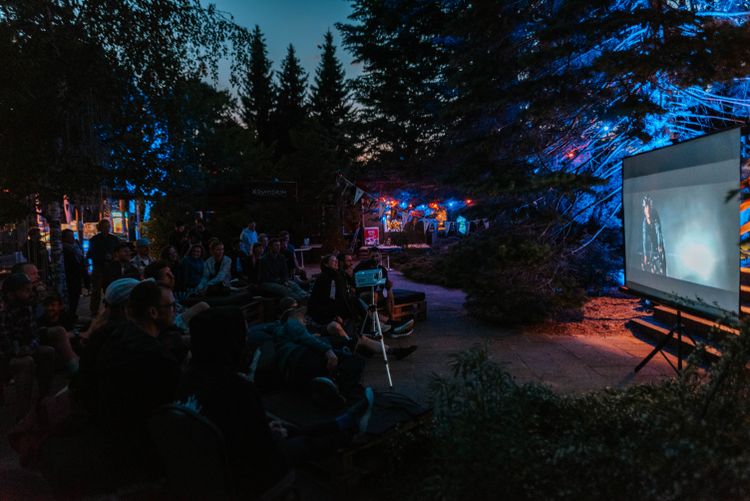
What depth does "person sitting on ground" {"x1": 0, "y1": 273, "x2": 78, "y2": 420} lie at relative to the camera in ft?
13.7

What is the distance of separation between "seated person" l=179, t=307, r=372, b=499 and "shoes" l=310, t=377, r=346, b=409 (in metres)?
1.69

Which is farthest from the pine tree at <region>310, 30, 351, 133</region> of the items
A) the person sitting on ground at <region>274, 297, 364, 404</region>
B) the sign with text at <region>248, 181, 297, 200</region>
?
the person sitting on ground at <region>274, 297, 364, 404</region>

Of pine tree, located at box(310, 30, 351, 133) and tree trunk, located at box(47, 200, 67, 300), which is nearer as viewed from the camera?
tree trunk, located at box(47, 200, 67, 300)

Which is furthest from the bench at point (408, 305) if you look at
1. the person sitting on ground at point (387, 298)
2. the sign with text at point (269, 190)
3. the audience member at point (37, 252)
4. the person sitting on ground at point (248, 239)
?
the sign with text at point (269, 190)

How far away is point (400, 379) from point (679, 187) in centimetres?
377

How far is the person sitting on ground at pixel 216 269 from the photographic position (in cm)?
763

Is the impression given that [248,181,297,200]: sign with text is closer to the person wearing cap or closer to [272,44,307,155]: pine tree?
the person wearing cap

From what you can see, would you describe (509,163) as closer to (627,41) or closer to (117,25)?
(627,41)

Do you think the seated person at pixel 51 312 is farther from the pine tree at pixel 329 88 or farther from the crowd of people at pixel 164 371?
the pine tree at pixel 329 88

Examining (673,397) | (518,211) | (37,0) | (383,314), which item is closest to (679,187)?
(673,397)

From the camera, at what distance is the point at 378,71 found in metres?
19.3

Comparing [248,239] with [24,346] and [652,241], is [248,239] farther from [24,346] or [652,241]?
[652,241]

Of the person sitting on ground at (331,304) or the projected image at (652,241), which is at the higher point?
the projected image at (652,241)

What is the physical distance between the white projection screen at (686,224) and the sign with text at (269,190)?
13110mm
